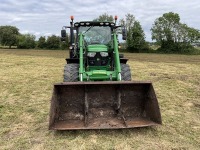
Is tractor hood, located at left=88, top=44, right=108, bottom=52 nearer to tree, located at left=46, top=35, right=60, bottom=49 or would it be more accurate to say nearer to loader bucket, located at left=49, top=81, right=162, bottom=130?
loader bucket, located at left=49, top=81, right=162, bottom=130

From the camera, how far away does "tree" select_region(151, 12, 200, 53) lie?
47.4 m

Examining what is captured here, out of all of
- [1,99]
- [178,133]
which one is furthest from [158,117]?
[1,99]

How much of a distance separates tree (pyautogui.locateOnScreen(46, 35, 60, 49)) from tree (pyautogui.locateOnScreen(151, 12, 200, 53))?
62.2ft

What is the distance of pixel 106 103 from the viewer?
5152mm

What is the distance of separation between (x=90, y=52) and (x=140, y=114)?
7.35 feet

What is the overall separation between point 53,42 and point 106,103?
161 ft

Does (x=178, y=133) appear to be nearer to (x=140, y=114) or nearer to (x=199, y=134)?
(x=199, y=134)

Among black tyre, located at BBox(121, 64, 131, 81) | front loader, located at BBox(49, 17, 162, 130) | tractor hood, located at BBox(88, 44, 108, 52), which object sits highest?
tractor hood, located at BBox(88, 44, 108, 52)

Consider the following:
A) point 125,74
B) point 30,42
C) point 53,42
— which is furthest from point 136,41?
point 125,74

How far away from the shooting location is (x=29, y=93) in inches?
313

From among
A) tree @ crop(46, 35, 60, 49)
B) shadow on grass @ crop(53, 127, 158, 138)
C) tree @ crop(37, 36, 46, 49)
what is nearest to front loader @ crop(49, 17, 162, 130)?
shadow on grass @ crop(53, 127, 158, 138)

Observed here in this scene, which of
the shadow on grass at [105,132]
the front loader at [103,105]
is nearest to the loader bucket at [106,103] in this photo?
the front loader at [103,105]

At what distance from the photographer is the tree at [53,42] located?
171ft

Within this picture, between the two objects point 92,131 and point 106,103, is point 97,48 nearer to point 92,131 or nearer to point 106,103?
point 106,103
